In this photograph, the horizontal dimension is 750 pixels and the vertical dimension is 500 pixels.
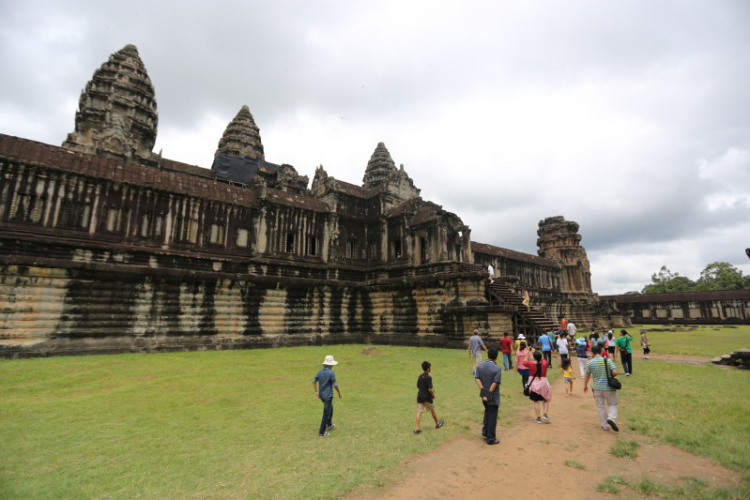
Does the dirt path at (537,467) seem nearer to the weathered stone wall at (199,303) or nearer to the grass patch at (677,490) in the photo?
the grass patch at (677,490)

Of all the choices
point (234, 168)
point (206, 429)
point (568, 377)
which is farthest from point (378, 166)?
point (206, 429)

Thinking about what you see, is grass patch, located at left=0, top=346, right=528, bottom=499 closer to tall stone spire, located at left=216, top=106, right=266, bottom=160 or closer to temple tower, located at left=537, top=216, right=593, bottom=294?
tall stone spire, located at left=216, top=106, right=266, bottom=160

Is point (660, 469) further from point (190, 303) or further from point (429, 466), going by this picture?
point (190, 303)

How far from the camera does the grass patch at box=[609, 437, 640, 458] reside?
5777 millimetres

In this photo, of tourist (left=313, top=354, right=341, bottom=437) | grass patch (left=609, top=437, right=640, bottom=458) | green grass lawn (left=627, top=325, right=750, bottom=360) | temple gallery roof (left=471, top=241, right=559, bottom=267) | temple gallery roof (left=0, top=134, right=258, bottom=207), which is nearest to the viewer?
grass patch (left=609, top=437, right=640, bottom=458)

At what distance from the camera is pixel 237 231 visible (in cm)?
2169

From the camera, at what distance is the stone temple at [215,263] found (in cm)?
1580

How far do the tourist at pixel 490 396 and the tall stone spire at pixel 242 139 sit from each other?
42803 mm

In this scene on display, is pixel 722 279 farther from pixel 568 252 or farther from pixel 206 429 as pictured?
pixel 206 429

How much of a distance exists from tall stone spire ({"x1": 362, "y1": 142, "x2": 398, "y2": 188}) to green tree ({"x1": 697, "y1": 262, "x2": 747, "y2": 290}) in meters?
67.1

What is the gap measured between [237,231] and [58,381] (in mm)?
12147

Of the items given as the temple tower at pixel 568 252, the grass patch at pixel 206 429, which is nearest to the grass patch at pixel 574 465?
the grass patch at pixel 206 429

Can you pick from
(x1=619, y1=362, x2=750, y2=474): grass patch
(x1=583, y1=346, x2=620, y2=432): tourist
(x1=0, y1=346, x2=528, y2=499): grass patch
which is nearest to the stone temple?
(x1=0, y1=346, x2=528, y2=499): grass patch

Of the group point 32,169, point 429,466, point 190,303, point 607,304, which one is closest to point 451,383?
point 429,466
